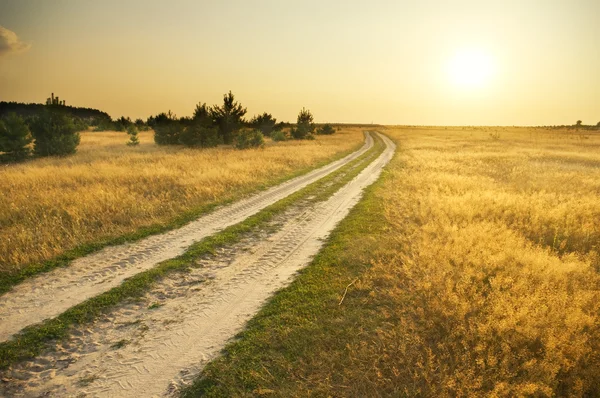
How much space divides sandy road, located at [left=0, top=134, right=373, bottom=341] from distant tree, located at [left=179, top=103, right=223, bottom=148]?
2522 centimetres

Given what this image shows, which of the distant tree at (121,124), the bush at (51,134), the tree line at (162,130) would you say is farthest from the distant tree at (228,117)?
the distant tree at (121,124)

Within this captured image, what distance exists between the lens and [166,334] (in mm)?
4746

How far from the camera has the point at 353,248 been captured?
8102 mm

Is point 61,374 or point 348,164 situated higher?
point 348,164

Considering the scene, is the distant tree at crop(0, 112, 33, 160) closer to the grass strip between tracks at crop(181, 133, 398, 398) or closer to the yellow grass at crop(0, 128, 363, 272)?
the yellow grass at crop(0, 128, 363, 272)

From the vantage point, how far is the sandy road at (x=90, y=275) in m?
5.29

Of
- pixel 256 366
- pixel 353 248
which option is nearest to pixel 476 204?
pixel 353 248

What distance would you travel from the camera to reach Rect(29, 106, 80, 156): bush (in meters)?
24.2

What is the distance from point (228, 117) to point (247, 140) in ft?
14.7

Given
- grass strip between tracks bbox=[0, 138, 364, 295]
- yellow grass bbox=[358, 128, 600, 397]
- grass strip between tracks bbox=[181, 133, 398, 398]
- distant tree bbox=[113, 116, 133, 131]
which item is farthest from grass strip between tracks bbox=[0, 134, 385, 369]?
distant tree bbox=[113, 116, 133, 131]

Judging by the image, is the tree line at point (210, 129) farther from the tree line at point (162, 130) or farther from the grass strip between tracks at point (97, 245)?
the grass strip between tracks at point (97, 245)

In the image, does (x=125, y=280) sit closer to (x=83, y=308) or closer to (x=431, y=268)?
(x=83, y=308)

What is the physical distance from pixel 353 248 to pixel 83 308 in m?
6.03

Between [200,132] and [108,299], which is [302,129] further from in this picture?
[108,299]
